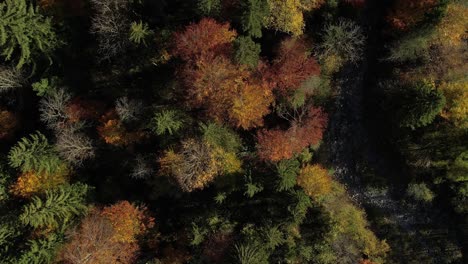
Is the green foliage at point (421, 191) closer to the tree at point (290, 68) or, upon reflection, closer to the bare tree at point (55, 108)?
the tree at point (290, 68)

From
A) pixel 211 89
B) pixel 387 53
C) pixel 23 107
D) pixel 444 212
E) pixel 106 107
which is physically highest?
pixel 387 53

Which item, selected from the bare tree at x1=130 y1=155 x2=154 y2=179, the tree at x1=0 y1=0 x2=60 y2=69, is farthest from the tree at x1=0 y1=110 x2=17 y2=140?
the bare tree at x1=130 y1=155 x2=154 y2=179

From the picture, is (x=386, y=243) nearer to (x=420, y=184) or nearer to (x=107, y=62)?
(x=420, y=184)

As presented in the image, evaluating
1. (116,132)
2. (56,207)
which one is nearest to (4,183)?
(56,207)

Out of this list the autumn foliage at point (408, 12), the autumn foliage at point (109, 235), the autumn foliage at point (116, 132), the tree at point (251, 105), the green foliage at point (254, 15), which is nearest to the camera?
the green foliage at point (254, 15)

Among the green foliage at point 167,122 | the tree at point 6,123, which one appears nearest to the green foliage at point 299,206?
the green foliage at point 167,122

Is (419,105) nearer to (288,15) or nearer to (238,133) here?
(288,15)

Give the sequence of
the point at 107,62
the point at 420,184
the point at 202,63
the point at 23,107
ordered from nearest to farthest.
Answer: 1. the point at 202,63
2. the point at 420,184
3. the point at 107,62
4. the point at 23,107

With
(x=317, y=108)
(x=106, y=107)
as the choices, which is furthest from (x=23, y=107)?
(x=317, y=108)
